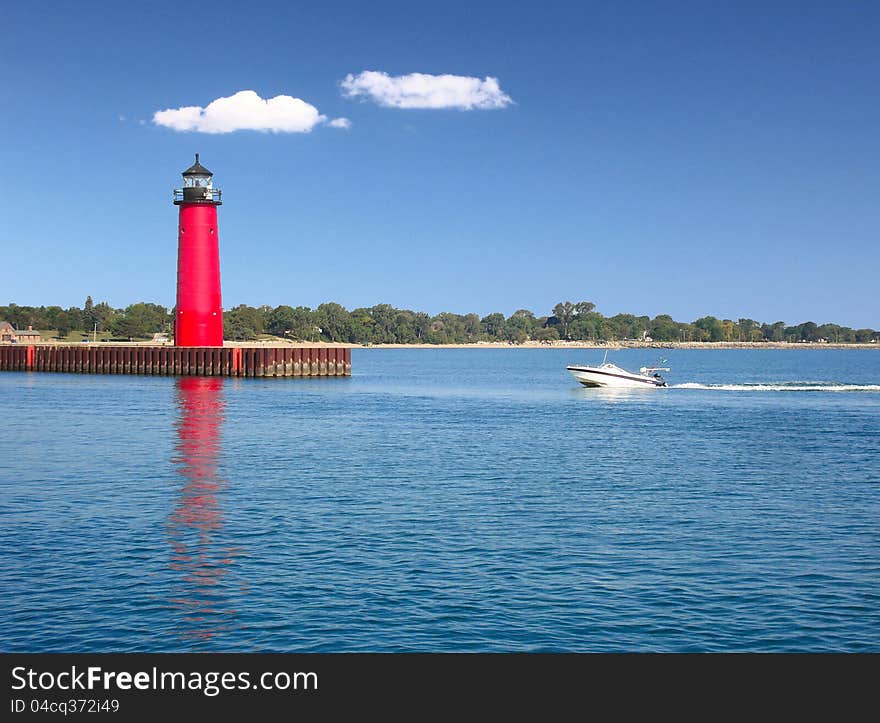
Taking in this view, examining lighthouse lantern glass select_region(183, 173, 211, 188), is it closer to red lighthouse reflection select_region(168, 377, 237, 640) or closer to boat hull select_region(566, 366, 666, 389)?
boat hull select_region(566, 366, 666, 389)

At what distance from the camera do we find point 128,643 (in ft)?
48.1

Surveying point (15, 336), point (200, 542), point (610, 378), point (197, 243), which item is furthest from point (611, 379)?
point (15, 336)

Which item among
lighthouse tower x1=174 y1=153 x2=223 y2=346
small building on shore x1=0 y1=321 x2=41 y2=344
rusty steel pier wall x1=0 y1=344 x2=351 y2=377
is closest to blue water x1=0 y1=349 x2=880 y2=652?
lighthouse tower x1=174 y1=153 x2=223 y2=346

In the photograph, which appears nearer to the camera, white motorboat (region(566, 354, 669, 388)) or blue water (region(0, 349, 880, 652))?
blue water (region(0, 349, 880, 652))

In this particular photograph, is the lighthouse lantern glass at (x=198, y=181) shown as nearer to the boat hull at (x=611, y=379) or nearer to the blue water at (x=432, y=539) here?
the boat hull at (x=611, y=379)

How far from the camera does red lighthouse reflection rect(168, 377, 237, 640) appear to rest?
16.2m

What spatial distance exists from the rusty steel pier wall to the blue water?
42.6 meters

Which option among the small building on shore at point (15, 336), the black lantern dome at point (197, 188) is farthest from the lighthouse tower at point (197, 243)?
the small building on shore at point (15, 336)

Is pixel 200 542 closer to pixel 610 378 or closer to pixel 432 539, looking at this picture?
pixel 432 539

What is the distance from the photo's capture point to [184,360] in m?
89.7

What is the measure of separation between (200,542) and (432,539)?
5.45 metres
